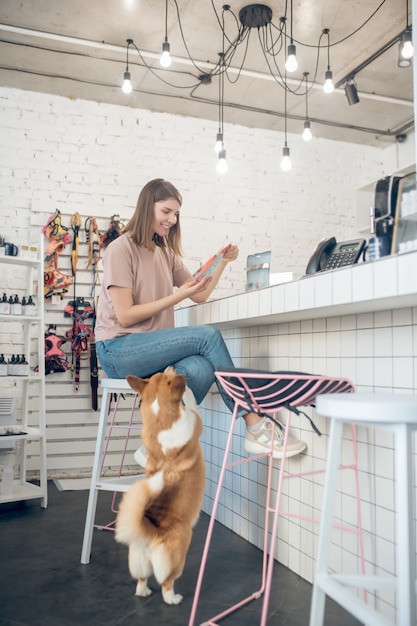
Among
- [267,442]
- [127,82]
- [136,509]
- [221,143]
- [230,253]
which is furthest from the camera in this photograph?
[221,143]

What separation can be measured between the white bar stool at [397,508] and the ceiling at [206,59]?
3281 mm

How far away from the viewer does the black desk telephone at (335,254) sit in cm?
232

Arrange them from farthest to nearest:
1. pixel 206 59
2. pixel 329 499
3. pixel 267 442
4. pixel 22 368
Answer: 1. pixel 206 59
2. pixel 22 368
3. pixel 267 442
4. pixel 329 499

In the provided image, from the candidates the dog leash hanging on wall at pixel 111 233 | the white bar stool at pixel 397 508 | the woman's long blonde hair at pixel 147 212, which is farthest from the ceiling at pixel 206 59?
the white bar stool at pixel 397 508

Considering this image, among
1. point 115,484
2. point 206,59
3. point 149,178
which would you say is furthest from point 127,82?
point 115,484

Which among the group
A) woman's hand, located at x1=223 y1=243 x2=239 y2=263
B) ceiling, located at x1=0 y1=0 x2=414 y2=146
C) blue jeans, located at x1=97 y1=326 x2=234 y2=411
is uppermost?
ceiling, located at x1=0 y1=0 x2=414 y2=146

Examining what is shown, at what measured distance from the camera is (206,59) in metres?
4.28

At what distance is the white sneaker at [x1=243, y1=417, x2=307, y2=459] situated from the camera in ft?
7.02

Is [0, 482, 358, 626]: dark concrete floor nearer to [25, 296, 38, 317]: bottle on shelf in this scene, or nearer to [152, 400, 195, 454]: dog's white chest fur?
[152, 400, 195, 454]: dog's white chest fur

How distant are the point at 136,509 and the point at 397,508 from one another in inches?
39.1

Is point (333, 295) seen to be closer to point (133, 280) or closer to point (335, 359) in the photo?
point (335, 359)

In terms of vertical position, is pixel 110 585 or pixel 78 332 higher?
pixel 78 332

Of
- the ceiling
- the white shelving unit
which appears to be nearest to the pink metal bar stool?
the white shelving unit

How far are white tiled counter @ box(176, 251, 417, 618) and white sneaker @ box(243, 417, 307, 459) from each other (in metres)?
0.11
